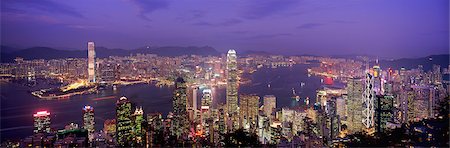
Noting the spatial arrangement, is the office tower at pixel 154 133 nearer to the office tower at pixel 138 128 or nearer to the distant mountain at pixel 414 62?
the office tower at pixel 138 128

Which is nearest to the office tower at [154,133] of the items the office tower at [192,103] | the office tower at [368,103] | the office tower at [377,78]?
the office tower at [192,103]

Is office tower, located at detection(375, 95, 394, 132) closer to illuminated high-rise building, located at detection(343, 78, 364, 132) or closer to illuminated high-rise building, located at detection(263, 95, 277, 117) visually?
illuminated high-rise building, located at detection(343, 78, 364, 132)

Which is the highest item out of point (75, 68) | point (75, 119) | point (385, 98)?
point (75, 68)

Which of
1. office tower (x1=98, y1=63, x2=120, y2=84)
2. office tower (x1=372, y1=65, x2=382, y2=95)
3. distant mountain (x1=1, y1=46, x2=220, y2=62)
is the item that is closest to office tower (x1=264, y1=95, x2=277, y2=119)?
distant mountain (x1=1, y1=46, x2=220, y2=62)

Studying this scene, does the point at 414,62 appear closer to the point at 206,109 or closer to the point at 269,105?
the point at 269,105

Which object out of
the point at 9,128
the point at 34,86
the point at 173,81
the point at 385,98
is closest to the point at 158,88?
the point at 173,81

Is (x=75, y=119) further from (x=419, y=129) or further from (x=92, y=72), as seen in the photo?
(x=419, y=129)
